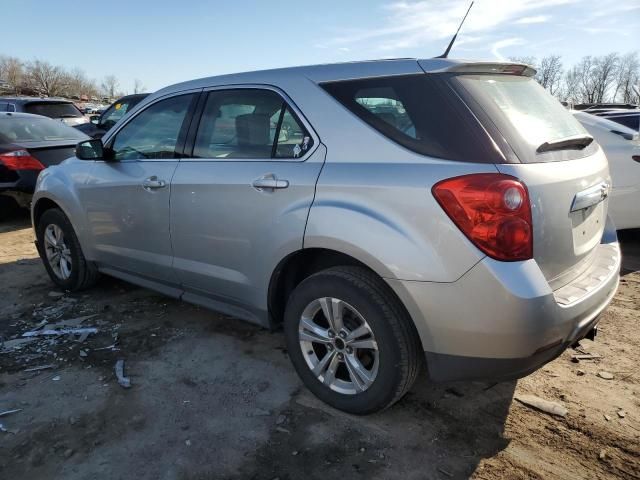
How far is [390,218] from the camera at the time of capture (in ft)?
7.53

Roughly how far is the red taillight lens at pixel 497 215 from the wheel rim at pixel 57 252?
364 cm

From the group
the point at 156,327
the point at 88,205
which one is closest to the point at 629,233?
the point at 156,327

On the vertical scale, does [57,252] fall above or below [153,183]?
below

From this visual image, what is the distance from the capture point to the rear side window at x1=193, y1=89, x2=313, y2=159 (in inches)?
Result: 110

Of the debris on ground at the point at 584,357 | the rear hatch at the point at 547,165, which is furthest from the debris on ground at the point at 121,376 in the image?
the debris on ground at the point at 584,357

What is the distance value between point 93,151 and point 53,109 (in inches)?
358

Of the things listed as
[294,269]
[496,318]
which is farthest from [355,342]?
[496,318]

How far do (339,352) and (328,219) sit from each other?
0.70 meters

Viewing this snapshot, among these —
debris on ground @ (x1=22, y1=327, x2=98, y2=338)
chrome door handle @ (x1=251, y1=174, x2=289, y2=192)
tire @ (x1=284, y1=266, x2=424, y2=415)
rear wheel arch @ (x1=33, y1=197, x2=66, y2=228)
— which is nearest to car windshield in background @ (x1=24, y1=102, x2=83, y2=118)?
rear wheel arch @ (x1=33, y1=197, x2=66, y2=228)

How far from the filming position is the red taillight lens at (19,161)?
673 centimetres

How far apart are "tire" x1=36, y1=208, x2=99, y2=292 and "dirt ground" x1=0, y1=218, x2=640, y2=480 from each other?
0.77 m

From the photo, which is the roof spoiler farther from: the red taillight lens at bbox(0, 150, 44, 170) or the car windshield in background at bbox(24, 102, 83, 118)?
the car windshield in background at bbox(24, 102, 83, 118)

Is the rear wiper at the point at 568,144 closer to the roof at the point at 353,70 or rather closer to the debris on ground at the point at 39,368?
the roof at the point at 353,70

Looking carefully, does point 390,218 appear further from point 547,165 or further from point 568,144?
point 568,144
